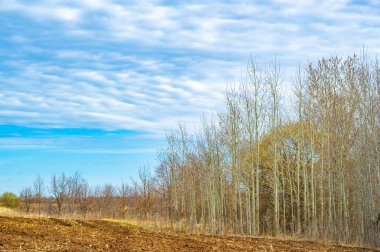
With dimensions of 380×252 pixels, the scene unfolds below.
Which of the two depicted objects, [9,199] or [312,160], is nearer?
[312,160]

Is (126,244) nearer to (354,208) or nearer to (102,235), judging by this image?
(102,235)

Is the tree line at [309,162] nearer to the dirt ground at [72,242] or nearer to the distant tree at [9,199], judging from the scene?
the dirt ground at [72,242]

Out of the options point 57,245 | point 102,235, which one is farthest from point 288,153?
point 57,245

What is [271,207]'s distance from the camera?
29.5 meters

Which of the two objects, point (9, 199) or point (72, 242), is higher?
point (9, 199)

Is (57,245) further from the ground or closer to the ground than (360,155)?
closer to the ground

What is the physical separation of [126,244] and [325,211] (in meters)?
15.9

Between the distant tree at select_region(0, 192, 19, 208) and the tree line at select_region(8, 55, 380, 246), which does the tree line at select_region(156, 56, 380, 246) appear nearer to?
the tree line at select_region(8, 55, 380, 246)

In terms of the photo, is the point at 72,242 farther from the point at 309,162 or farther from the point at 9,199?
the point at 9,199

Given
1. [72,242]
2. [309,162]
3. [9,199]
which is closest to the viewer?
[72,242]

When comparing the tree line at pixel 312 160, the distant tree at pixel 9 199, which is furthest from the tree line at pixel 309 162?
the distant tree at pixel 9 199

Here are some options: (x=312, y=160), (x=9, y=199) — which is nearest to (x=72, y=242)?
(x=312, y=160)

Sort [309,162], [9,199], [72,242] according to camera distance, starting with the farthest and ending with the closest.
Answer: [9,199] < [309,162] < [72,242]

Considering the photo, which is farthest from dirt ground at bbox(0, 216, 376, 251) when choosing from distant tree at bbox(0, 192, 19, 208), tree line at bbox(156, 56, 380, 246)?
distant tree at bbox(0, 192, 19, 208)
